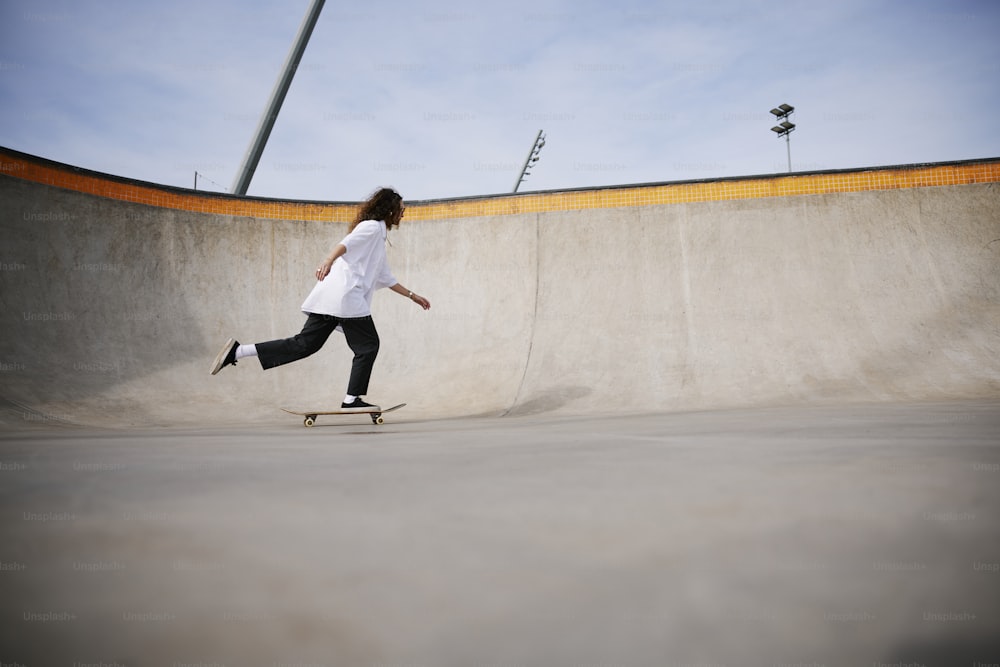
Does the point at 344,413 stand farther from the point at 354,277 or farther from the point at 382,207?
the point at 382,207

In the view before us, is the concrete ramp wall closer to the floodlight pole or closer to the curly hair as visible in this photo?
the curly hair

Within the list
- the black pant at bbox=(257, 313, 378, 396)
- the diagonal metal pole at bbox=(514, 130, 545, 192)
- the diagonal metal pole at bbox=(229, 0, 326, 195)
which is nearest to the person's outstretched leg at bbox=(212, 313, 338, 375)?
the black pant at bbox=(257, 313, 378, 396)

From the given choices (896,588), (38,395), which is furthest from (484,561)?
(38,395)

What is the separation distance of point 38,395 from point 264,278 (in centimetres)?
354

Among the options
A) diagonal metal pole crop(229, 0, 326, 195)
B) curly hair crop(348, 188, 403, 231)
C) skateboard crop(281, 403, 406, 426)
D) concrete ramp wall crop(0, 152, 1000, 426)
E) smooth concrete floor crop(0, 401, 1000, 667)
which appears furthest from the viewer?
diagonal metal pole crop(229, 0, 326, 195)

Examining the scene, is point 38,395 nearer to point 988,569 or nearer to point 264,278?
point 264,278

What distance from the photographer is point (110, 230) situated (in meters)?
7.66

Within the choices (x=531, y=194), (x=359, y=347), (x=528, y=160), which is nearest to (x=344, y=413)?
(x=359, y=347)

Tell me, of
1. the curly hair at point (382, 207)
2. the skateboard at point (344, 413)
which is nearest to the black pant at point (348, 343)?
the skateboard at point (344, 413)

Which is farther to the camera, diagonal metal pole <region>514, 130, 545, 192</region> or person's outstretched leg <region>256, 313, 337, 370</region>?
diagonal metal pole <region>514, 130, 545, 192</region>

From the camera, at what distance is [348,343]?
15.1 ft

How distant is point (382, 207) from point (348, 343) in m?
1.26

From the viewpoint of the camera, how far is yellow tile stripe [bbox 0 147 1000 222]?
25.0 ft

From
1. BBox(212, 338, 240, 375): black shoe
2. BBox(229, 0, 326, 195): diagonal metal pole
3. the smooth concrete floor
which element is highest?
BBox(229, 0, 326, 195): diagonal metal pole
